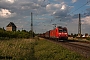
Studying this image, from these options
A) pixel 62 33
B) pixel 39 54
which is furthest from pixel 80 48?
pixel 62 33

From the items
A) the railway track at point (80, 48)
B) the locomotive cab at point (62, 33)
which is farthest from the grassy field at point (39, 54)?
the locomotive cab at point (62, 33)

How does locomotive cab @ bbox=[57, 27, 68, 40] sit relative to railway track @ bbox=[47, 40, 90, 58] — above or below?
above

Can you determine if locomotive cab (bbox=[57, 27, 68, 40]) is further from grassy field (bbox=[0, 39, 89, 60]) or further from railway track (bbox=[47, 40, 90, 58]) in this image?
grassy field (bbox=[0, 39, 89, 60])

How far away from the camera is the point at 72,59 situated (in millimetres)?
12664

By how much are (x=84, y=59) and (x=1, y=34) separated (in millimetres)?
72025

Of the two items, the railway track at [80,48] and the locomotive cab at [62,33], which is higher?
the locomotive cab at [62,33]

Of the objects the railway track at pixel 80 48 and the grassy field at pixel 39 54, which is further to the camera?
the railway track at pixel 80 48

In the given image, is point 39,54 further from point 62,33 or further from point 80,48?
point 62,33

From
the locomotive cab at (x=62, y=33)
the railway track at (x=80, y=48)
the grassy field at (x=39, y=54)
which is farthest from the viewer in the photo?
the locomotive cab at (x=62, y=33)

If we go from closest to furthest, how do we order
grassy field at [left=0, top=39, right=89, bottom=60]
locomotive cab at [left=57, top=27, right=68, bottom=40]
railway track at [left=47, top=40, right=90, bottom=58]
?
grassy field at [left=0, top=39, right=89, bottom=60]
railway track at [left=47, top=40, right=90, bottom=58]
locomotive cab at [left=57, top=27, right=68, bottom=40]

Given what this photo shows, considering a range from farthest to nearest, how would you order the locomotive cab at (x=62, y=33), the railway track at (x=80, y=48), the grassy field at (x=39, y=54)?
the locomotive cab at (x=62, y=33) → the railway track at (x=80, y=48) → the grassy field at (x=39, y=54)

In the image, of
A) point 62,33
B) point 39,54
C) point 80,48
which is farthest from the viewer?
point 62,33

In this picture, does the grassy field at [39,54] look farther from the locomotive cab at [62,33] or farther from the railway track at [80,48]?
the locomotive cab at [62,33]

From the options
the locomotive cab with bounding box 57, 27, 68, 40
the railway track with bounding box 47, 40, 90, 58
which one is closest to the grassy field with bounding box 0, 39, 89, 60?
the railway track with bounding box 47, 40, 90, 58
